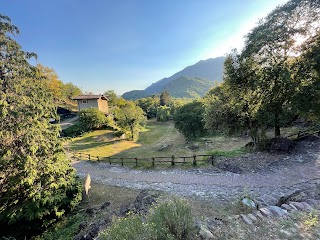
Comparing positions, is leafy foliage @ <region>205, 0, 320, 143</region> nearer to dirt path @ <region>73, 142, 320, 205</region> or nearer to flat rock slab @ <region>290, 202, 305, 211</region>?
dirt path @ <region>73, 142, 320, 205</region>

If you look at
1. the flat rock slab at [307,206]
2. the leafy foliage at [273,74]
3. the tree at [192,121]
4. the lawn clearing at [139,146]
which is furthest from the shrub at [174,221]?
the tree at [192,121]

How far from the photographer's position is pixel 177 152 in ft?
86.8

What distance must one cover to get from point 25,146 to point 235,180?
35.1 ft

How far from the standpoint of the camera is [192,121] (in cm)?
3225

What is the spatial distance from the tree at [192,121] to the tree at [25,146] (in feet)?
80.1

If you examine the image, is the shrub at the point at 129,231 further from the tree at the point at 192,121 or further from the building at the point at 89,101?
the building at the point at 89,101

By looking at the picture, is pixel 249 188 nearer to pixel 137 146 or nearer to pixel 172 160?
pixel 172 160

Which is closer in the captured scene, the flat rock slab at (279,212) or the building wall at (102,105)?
the flat rock slab at (279,212)

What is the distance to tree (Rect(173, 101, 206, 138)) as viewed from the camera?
3203cm

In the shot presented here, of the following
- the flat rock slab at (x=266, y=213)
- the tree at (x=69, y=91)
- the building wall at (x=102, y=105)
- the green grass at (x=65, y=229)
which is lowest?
the green grass at (x=65, y=229)

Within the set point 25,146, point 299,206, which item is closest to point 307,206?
point 299,206

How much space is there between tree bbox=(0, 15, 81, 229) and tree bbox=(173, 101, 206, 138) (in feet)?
80.1

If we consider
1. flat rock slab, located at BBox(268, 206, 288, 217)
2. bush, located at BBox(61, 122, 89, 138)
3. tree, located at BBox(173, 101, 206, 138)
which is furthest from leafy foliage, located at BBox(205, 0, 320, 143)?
bush, located at BBox(61, 122, 89, 138)

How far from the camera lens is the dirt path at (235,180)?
9445mm
